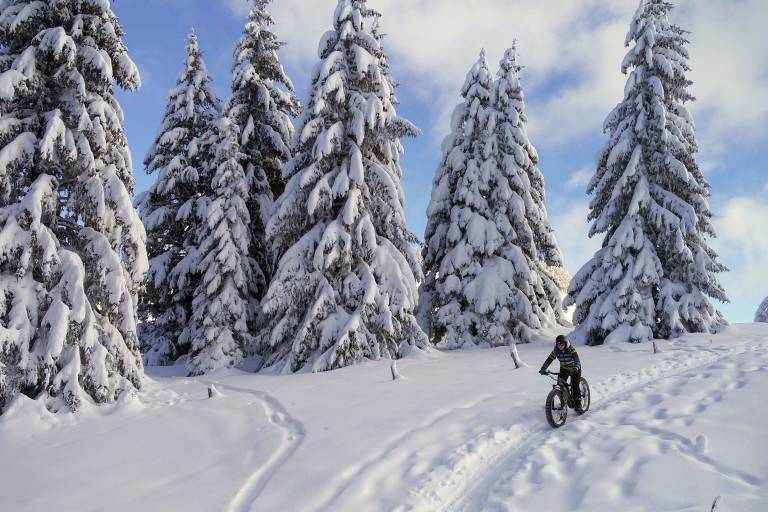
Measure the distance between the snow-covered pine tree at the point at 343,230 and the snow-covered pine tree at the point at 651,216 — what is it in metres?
7.74

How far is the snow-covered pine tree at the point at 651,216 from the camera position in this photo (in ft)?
60.4

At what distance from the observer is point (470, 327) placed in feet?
70.4

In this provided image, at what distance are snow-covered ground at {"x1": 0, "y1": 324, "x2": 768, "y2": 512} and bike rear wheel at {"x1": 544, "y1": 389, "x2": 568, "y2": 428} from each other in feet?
0.75

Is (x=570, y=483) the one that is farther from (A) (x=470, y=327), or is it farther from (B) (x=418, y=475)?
(A) (x=470, y=327)

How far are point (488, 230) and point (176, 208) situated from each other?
14.5 m

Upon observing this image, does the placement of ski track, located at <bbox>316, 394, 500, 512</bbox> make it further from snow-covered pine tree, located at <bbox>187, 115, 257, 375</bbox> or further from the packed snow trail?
snow-covered pine tree, located at <bbox>187, 115, 257, 375</bbox>

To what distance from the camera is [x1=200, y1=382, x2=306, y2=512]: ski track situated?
6988mm

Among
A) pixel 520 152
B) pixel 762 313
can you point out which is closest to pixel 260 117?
pixel 520 152

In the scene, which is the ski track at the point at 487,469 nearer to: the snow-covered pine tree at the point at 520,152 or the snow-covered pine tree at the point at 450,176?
the snow-covered pine tree at the point at 450,176

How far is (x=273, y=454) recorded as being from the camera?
8617 mm

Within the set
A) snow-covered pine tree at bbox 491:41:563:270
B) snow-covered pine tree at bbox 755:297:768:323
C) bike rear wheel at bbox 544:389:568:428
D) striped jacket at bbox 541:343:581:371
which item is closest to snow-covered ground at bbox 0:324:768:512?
bike rear wheel at bbox 544:389:568:428

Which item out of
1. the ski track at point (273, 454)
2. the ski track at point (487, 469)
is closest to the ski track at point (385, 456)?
the ski track at point (487, 469)

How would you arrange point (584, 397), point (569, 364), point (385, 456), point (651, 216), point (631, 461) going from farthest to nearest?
1. point (651, 216)
2. point (584, 397)
3. point (569, 364)
4. point (385, 456)
5. point (631, 461)

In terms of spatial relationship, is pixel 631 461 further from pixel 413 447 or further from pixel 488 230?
A: pixel 488 230
